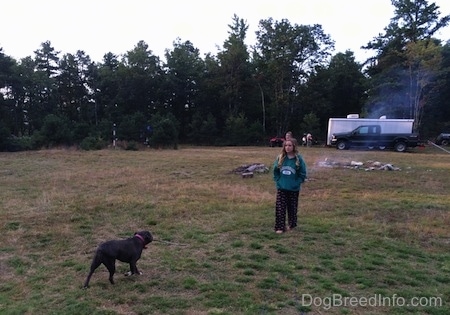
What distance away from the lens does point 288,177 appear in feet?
18.2

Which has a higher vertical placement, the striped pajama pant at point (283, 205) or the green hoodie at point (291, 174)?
the green hoodie at point (291, 174)

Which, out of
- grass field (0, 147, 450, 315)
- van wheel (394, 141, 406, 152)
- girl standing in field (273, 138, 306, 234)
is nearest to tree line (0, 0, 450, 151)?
van wheel (394, 141, 406, 152)

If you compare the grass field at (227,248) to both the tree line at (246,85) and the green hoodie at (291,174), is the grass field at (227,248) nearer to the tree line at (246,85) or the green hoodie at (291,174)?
the green hoodie at (291,174)

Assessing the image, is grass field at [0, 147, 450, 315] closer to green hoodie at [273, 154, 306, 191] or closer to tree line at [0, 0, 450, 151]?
green hoodie at [273, 154, 306, 191]

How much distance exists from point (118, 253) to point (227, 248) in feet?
5.49

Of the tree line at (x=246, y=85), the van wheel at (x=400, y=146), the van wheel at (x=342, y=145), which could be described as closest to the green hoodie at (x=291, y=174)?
the van wheel at (x=342, y=145)

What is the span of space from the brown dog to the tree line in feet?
88.0

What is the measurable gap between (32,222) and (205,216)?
2.86 m

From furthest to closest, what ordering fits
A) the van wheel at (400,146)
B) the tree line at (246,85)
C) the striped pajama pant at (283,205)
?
the tree line at (246,85)
the van wheel at (400,146)
the striped pajama pant at (283,205)

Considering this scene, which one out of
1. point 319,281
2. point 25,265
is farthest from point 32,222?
point 319,281

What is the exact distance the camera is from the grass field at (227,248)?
3484 millimetres

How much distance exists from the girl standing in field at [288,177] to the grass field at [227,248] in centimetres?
38

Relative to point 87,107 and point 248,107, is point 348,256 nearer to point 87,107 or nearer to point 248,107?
point 248,107

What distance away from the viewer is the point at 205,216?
21.8ft
